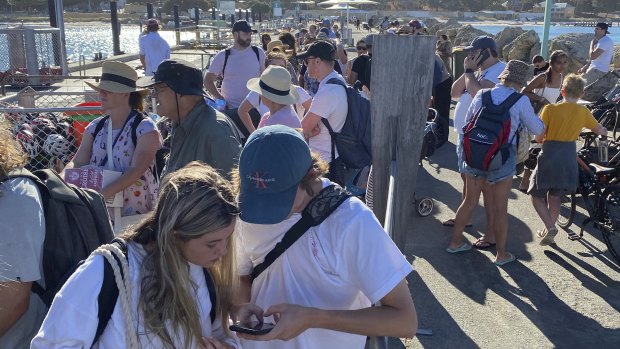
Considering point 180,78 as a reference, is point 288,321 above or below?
below

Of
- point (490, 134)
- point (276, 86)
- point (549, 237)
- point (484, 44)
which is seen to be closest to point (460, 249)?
point (549, 237)

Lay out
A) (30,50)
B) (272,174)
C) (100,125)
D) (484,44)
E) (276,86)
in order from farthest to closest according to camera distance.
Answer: (30,50) < (484,44) < (276,86) < (100,125) < (272,174)

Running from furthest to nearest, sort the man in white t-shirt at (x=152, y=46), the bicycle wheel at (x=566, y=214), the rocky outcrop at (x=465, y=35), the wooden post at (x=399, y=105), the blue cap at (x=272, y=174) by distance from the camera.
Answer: the rocky outcrop at (x=465, y=35) < the man in white t-shirt at (x=152, y=46) < the bicycle wheel at (x=566, y=214) < the wooden post at (x=399, y=105) < the blue cap at (x=272, y=174)

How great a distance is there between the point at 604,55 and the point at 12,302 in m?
12.1

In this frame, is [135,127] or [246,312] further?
[135,127]

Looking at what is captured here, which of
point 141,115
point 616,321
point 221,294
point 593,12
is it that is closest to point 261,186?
point 221,294

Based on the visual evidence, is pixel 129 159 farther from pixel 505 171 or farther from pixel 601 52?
pixel 601 52

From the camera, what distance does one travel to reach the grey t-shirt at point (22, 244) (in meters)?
1.79

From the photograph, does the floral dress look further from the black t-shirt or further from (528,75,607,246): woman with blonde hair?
the black t-shirt

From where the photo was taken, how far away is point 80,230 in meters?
2.13

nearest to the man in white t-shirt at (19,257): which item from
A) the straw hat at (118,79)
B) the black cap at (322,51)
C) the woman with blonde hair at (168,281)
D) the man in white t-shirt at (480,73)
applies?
the woman with blonde hair at (168,281)

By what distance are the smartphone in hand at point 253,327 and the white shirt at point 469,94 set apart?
→ 14.4ft

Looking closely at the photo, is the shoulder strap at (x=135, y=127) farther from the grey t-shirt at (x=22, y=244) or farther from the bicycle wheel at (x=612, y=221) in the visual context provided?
the bicycle wheel at (x=612, y=221)

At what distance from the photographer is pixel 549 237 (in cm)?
541
